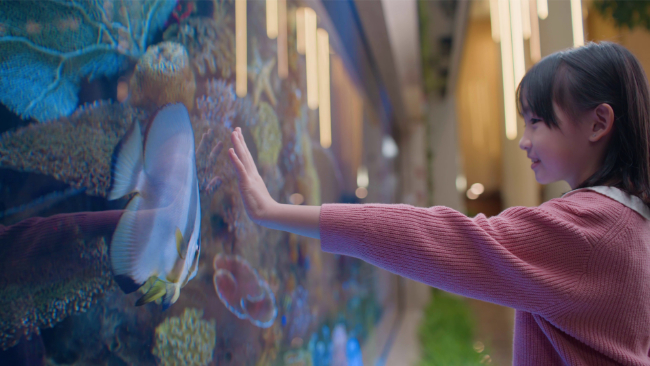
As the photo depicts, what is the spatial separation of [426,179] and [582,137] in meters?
7.42

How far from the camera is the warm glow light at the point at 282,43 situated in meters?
1.65

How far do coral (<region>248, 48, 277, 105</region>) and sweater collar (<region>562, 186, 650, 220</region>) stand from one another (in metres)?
0.96

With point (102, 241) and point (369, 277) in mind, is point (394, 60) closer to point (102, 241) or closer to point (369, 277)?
point (369, 277)

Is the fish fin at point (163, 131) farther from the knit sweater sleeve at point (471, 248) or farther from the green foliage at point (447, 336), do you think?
the green foliage at point (447, 336)

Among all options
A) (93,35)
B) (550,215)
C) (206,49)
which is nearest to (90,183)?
(93,35)

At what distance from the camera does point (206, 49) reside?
107 cm

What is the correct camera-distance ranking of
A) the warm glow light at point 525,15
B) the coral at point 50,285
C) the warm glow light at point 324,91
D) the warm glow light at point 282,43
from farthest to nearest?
the warm glow light at point 525,15
the warm glow light at point 324,91
the warm glow light at point 282,43
the coral at point 50,285

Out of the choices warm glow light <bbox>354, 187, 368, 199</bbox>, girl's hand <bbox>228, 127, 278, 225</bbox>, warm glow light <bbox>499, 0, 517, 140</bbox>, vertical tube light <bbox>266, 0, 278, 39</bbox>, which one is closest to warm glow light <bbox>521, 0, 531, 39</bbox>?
warm glow light <bbox>499, 0, 517, 140</bbox>

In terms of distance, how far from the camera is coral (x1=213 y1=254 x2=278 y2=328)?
1101 mm

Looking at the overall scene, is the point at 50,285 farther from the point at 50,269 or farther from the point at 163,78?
the point at 163,78

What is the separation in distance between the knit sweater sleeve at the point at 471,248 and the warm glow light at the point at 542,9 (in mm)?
2786

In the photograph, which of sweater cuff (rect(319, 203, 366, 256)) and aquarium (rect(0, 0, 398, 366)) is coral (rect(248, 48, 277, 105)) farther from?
sweater cuff (rect(319, 203, 366, 256))

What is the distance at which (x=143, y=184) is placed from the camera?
779mm

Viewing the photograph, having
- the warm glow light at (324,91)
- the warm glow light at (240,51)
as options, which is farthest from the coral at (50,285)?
the warm glow light at (324,91)
